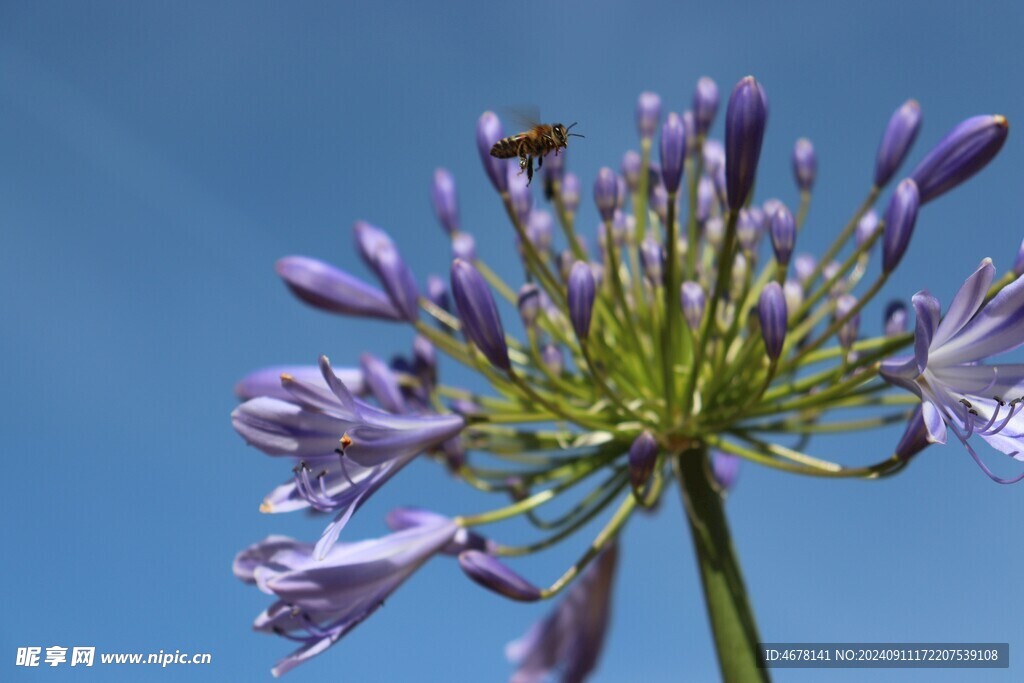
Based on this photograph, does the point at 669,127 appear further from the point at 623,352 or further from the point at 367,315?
the point at 367,315

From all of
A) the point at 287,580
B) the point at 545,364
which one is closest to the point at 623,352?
the point at 545,364

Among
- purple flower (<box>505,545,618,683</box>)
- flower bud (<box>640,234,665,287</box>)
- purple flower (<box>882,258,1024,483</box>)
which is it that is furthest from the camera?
→ purple flower (<box>505,545,618,683</box>)

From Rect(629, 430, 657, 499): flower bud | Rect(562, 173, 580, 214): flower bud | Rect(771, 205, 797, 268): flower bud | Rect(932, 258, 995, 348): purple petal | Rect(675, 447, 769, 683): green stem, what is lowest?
Rect(675, 447, 769, 683): green stem

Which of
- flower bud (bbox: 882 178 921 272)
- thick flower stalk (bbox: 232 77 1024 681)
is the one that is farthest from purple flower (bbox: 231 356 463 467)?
flower bud (bbox: 882 178 921 272)

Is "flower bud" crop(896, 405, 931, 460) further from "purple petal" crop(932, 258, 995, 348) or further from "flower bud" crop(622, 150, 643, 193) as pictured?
"flower bud" crop(622, 150, 643, 193)

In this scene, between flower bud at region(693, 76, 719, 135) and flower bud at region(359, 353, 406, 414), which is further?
flower bud at region(693, 76, 719, 135)

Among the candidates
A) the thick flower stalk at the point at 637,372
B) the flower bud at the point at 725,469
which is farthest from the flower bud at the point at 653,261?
the flower bud at the point at 725,469

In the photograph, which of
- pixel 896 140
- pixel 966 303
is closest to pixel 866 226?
pixel 896 140
